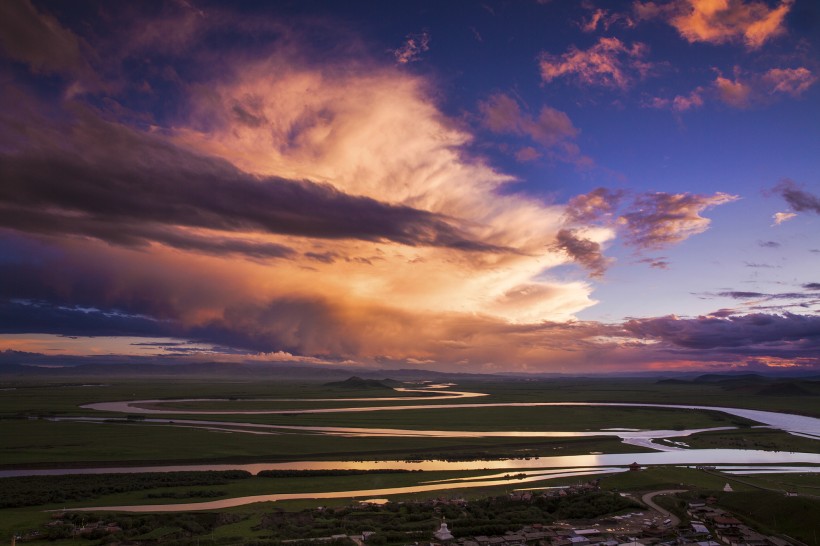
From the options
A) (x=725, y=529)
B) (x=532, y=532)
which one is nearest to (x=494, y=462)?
(x=532, y=532)

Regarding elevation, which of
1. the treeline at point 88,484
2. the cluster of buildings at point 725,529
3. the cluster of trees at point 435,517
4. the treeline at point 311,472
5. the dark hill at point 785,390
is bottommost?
the treeline at point 88,484

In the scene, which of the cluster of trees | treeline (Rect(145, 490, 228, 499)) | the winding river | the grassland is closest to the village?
the cluster of trees

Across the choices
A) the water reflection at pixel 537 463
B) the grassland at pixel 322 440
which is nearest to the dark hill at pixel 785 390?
the grassland at pixel 322 440

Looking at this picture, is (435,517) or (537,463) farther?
(537,463)

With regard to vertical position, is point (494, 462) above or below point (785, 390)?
below

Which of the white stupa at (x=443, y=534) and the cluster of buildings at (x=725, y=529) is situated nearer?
the cluster of buildings at (x=725, y=529)

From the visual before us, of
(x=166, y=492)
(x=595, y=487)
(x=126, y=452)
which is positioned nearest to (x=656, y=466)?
(x=595, y=487)

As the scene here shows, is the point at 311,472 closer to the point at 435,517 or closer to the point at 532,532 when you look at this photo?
the point at 435,517

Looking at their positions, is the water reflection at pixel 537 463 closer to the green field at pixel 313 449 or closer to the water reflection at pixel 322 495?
the green field at pixel 313 449

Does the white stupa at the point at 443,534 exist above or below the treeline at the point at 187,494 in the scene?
above
